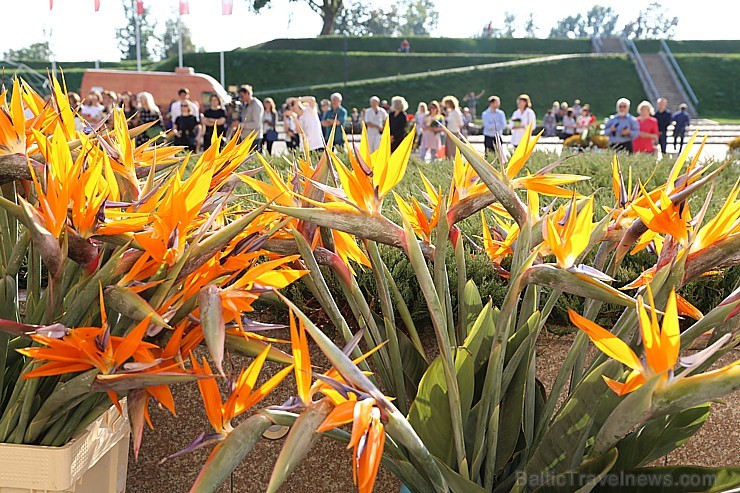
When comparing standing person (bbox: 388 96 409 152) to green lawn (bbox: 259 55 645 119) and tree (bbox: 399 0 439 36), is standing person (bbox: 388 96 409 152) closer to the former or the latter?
green lawn (bbox: 259 55 645 119)

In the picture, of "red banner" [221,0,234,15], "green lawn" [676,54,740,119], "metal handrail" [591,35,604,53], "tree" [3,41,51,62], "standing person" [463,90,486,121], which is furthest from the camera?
"tree" [3,41,51,62]

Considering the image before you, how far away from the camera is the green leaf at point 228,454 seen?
97cm

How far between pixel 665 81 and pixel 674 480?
43101 millimetres

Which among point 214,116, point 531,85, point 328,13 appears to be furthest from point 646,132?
point 328,13

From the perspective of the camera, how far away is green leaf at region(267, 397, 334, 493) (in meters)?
0.93

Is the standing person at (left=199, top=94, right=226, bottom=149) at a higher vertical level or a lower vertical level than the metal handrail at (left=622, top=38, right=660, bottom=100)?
higher

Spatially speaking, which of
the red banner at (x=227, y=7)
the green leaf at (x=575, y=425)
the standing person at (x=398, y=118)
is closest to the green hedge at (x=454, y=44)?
the red banner at (x=227, y=7)

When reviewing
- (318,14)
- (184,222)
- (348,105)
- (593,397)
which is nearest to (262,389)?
(184,222)

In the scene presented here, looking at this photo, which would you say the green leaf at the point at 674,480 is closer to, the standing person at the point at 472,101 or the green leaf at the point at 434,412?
the green leaf at the point at 434,412

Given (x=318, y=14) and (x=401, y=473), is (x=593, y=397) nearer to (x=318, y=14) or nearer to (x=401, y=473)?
(x=401, y=473)

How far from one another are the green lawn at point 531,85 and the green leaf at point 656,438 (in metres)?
34.6

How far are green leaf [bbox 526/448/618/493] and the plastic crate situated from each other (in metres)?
0.77

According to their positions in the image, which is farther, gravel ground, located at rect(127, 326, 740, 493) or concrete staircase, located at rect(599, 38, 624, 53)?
concrete staircase, located at rect(599, 38, 624, 53)

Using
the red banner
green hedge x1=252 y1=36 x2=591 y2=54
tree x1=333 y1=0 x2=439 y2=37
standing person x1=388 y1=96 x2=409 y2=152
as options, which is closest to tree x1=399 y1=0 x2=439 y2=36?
tree x1=333 y1=0 x2=439 y2=37
